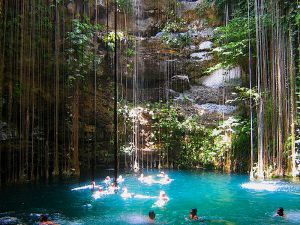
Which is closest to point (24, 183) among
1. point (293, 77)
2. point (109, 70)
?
point (109, 70)

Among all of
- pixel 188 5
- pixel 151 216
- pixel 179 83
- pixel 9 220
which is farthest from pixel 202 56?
pixel 9 220

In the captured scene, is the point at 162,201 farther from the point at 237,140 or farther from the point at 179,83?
the point at 179,83

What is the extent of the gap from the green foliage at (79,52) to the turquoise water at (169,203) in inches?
159

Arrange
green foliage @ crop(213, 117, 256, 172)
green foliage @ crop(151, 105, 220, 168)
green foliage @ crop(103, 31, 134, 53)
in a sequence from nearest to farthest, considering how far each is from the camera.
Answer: green foliage @ crop(213, 117, 256, 172), green foliage @ crop(151, 105, 220, 168), green foliage @ crop(103, 31, 134, 53)

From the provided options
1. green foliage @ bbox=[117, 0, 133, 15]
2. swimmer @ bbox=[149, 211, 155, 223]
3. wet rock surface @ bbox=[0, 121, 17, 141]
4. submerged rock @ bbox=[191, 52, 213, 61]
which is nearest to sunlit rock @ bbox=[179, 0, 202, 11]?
submerged rock @ bbox=[191, 52, 213, 61]

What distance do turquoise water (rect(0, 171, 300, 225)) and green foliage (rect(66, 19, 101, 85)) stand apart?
13.3 feet

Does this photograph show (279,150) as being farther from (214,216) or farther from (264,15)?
(264,15)

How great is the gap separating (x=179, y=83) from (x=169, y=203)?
10526 mm

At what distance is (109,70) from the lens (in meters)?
17.4

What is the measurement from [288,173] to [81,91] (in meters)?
8.24

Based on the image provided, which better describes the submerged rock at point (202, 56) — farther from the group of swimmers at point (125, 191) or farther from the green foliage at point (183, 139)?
the group of swimmers at point (125, 191)

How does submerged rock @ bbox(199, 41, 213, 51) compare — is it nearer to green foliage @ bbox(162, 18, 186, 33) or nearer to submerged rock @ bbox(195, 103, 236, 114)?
green foliage @ bbox(162, 18, 186, 33)

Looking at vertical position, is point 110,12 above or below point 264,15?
above

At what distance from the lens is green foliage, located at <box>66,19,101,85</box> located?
1353 centimetres
